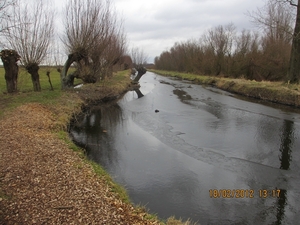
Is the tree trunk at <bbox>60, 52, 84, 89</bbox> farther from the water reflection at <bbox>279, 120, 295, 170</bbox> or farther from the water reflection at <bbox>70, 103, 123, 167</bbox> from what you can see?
the water reflection at <bbox>279, 120, 295, 170</bbox>

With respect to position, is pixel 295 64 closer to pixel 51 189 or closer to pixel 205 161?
pixel 205 161

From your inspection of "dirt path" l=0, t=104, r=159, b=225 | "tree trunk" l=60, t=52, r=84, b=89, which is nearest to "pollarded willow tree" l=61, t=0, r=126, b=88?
"tree trunk" l=60, t=52, r=84, b=89

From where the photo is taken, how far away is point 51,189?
5.36 meters

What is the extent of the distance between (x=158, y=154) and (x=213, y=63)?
39.9m

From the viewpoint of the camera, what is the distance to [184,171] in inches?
312

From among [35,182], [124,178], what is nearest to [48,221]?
[35,182]

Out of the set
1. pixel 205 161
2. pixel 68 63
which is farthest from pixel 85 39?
pixel 205 161

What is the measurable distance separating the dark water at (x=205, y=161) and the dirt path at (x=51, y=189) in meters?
1.19

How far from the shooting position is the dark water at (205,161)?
602cm

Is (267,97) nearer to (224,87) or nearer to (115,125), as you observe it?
(224,87)

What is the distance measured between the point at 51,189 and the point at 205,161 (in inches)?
207

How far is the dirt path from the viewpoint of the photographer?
4465 millimetres
